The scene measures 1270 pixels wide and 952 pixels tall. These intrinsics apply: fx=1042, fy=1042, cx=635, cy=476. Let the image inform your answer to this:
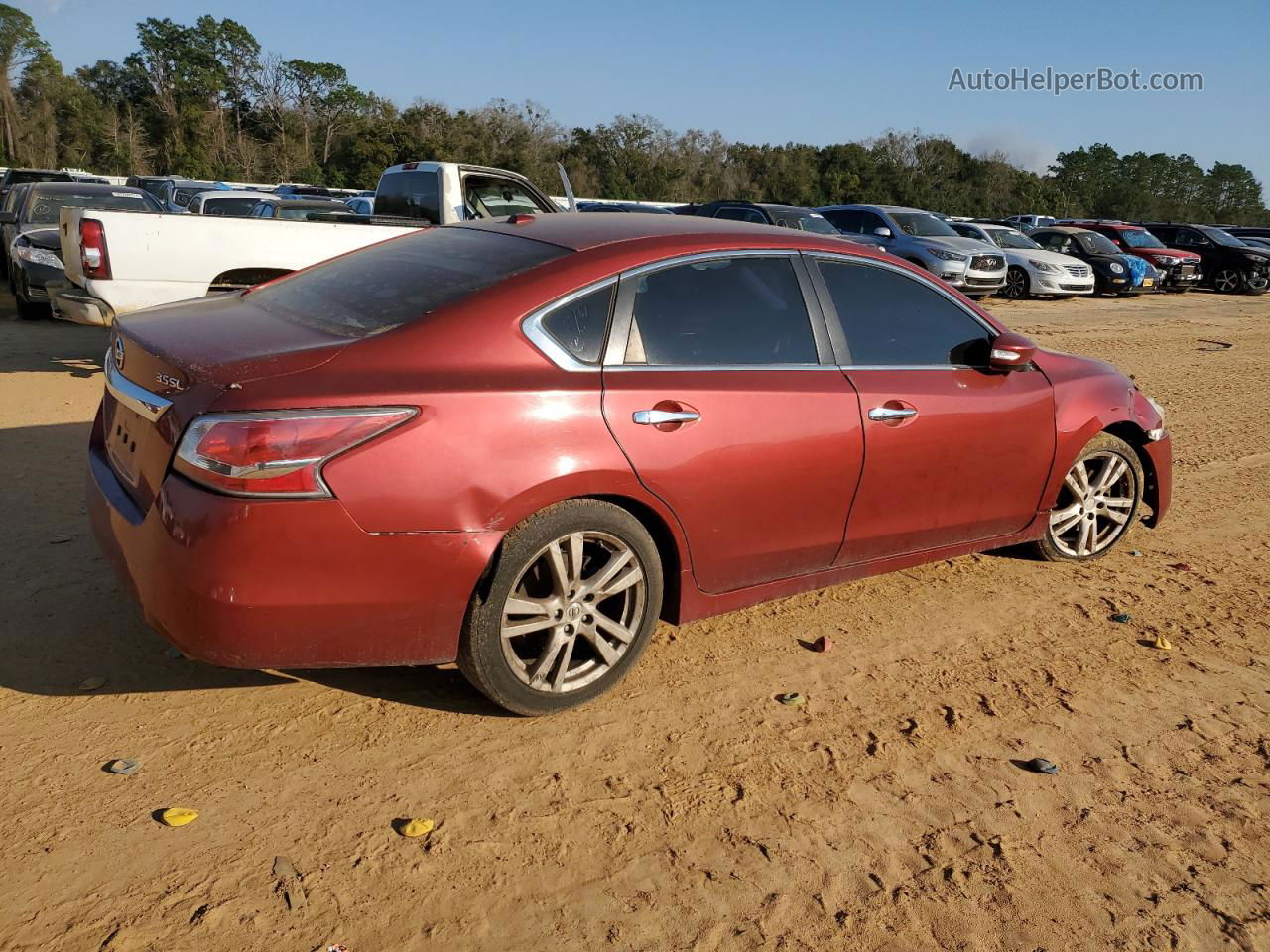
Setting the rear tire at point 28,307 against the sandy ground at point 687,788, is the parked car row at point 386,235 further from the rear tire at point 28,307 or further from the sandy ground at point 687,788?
the sandy ground at point 687,788

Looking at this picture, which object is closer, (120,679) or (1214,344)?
(120,679)

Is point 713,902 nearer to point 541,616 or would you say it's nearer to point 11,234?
point 541,616

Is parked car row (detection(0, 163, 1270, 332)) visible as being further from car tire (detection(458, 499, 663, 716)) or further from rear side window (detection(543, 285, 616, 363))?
car tire (detection(458, 499, 663, 716))

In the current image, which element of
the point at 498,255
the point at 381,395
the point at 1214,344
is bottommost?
the point at 1214,344

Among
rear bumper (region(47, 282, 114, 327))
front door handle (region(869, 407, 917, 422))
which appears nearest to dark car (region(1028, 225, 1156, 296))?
rear bumper (region(47, 282, 114, 327))

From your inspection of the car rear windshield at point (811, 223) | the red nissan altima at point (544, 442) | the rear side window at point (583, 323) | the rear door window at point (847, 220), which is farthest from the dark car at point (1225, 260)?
the rear side window at point (583, 323)

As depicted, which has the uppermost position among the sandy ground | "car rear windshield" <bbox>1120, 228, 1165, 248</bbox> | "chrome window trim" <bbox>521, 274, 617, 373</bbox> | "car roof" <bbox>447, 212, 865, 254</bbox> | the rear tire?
"car roof" <bbox>447, 212, 865, 254</bbox>

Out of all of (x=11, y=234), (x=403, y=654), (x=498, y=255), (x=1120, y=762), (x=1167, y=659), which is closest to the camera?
(x=403, y=654)

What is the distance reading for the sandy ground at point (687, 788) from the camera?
8.61 ft

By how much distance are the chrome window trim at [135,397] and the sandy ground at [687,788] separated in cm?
98

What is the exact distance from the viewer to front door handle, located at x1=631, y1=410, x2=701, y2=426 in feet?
11.3

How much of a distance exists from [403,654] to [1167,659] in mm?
3107

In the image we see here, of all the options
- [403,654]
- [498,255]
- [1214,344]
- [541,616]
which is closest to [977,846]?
[541,616]

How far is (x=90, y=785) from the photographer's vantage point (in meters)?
3.02
